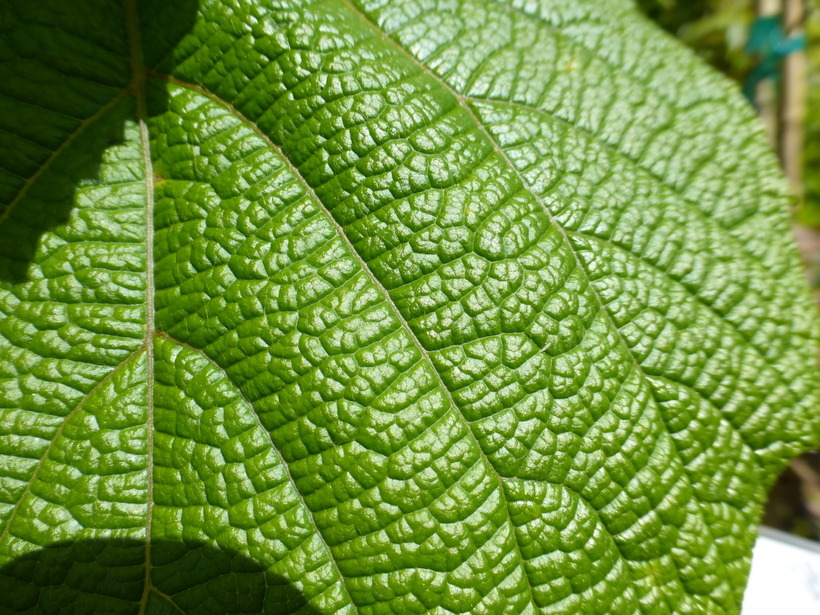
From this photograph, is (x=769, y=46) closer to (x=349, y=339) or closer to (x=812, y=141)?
(x=812, y=141)

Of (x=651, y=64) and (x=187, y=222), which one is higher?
(x=651, y=64)

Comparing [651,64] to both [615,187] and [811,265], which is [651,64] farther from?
[811,265]

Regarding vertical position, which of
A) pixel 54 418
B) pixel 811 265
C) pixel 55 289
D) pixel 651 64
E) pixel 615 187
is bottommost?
pixel 54 418

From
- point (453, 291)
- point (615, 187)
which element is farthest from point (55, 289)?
point (615, 187)

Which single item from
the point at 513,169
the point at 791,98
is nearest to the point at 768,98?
the point at 791,98

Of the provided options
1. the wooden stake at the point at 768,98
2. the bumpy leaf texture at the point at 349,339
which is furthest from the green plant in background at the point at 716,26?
the bumpy leaf texture at the point at 349,339

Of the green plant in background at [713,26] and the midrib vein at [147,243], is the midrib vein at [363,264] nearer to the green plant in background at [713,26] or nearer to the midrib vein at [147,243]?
the midrib vein at [147,243]

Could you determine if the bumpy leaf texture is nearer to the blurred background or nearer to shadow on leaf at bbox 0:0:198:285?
shadow on leaf at bbox 0:0:198:285

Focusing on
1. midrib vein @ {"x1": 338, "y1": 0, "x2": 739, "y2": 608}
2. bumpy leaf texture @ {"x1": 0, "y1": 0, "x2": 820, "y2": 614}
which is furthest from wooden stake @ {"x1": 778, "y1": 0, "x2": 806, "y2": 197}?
midrib vein @ {"x1": 338, "y1": 0, "x2": 739, "y2": 608}
